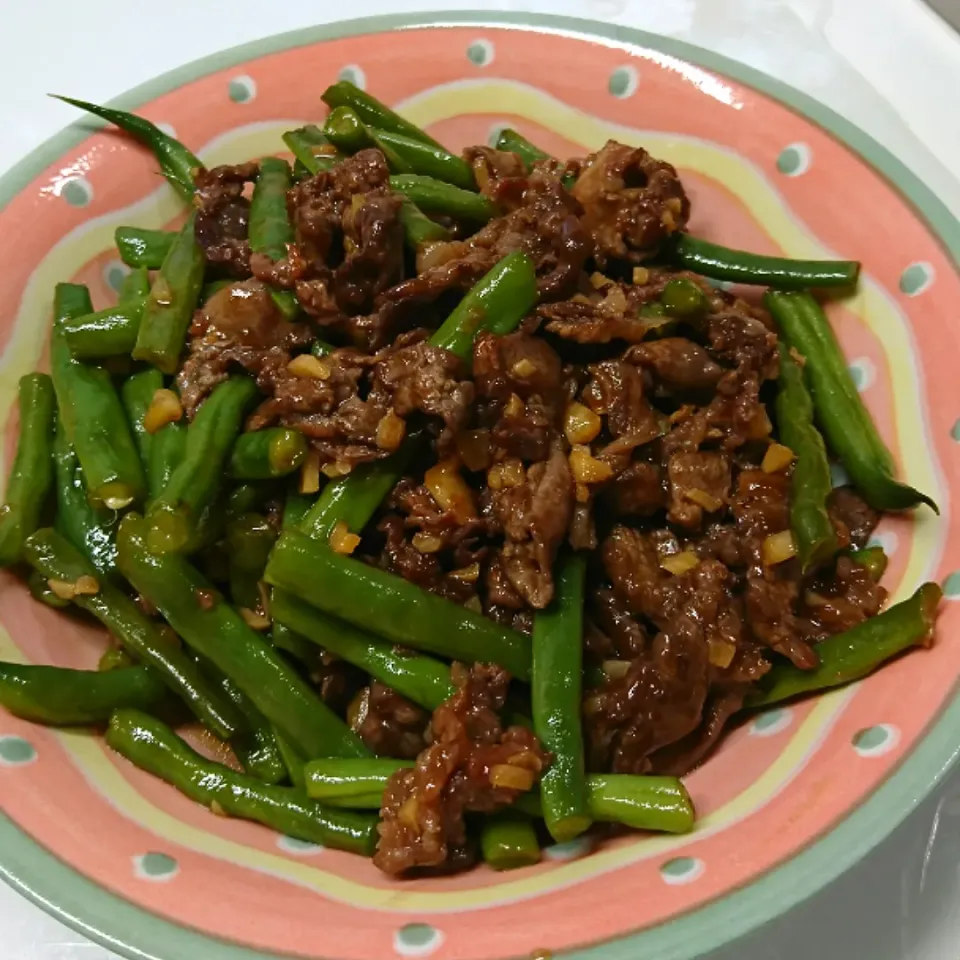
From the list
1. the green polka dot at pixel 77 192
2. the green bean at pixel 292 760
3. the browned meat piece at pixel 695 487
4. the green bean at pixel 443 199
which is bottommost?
the green bean at pixel 292 760

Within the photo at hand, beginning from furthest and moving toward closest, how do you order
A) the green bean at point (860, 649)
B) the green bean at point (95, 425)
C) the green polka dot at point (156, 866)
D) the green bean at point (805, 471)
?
the green bean at point (95, 425) < the green bean at point (805, 471) < the green bean at point (860, 649) < the green polka dot at point (156, 866)

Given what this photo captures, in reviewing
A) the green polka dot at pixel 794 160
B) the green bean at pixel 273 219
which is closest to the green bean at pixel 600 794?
the green bean at pixel 273 219

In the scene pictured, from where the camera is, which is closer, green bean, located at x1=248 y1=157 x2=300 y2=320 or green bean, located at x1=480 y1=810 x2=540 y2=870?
green bean, located at x1=480 y1=810 x2=540 y2=870

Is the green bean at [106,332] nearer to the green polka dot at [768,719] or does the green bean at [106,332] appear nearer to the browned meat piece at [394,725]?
the browned meat piece at [394,725]

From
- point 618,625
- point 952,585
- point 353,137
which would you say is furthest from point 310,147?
point 952,585

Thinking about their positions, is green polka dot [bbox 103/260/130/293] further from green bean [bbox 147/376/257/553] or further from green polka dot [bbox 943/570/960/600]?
green polka dot [bbox 943/570/960/600]

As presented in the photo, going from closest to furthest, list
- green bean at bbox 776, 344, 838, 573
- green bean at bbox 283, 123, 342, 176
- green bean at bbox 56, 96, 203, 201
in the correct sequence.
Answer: green bean at bbox 776, 344, 838, 573, green bean at bbox 283, 123, 342, 176, green bean at bbox 56, 96, 203, 201

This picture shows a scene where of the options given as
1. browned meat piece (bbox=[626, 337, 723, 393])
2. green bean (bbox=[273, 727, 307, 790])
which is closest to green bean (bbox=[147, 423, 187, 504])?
green bean (bbox=[273, 727, 307, 790])
